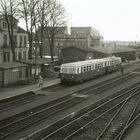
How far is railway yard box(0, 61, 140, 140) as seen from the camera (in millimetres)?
20641

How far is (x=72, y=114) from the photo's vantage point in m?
25.8

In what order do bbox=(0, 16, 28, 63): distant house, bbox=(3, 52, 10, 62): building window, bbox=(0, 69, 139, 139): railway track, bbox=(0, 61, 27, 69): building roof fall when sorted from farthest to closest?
1. bbox=(3, 52, 10, 62): building window
2. bbox=(0, 16, 28, 63): distant house
3. bbox=(0, 61, 27, 69): building roof
4. bbox=(0, 69, 139, 139): railway track

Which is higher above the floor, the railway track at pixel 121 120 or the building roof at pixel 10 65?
the building roof at pixel 10 65

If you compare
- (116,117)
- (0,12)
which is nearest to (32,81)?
(0,12)

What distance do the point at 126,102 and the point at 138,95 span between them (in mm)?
4653

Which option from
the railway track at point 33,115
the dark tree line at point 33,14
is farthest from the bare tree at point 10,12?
the railway track at point 33,115

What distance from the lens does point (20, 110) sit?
2725 centimetres

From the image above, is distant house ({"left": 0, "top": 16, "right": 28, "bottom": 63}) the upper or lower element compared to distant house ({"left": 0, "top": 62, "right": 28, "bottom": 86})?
upper

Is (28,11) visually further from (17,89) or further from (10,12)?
(17,89)

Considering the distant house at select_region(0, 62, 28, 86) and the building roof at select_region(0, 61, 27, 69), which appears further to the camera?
the building roof at select_region(0, 61, 27, 69)

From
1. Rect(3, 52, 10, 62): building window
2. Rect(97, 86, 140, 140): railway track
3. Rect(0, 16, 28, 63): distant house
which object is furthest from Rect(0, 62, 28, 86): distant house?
Rect(97, 86, 140, 140): railway track

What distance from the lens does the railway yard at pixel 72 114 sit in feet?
67.7

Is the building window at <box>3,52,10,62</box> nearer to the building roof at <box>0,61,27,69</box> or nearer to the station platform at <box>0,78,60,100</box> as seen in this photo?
the building roof at <box>0,61,27,69</box>

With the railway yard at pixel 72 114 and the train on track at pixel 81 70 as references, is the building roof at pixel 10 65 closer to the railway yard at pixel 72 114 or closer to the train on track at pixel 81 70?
the railway yard at pixel 72 114
